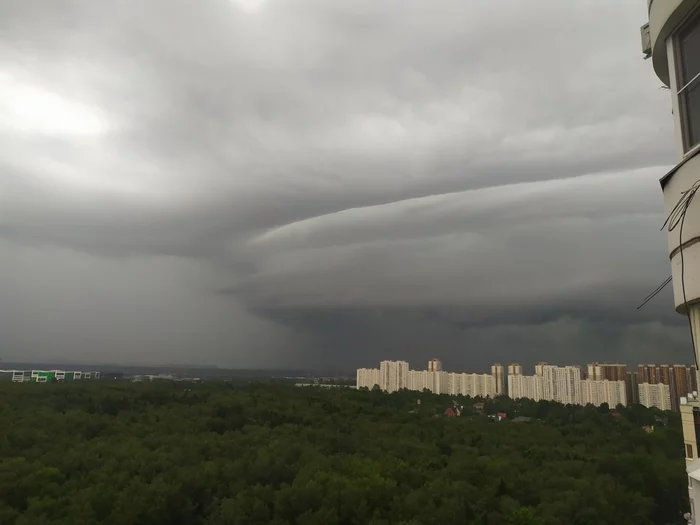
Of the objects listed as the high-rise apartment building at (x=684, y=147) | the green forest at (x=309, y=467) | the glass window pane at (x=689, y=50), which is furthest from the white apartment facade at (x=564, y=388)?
the glass window pane at (x=689, y=50)

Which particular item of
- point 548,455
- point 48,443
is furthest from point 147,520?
point 548,455

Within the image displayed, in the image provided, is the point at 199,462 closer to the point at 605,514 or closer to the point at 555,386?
the point at 605,514

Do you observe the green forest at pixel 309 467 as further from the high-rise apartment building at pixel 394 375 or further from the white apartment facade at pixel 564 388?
the high-rise apartment building at pixel 394 375

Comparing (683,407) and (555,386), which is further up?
(683,407)

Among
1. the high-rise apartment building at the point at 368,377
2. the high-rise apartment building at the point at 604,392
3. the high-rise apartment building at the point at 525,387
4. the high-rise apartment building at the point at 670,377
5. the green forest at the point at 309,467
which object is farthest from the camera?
the high-rise apartment building at the point at 368,377

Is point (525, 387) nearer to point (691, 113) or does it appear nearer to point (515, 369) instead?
point (515, 369)

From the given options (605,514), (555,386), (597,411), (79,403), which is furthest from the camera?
(555,386)

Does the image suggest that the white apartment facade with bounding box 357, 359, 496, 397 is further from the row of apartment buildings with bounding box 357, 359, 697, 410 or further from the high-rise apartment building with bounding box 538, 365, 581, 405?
the high-rise apartment building with bounding box 538, 365, 581, 405
